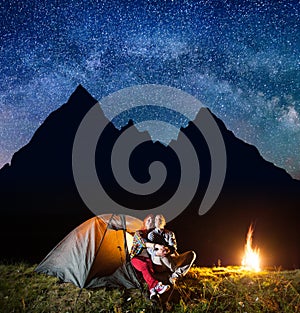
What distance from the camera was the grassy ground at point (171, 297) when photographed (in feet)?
19.6

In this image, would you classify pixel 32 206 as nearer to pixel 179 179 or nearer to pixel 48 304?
pixel 179 179

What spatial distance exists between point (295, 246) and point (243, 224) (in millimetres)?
14516

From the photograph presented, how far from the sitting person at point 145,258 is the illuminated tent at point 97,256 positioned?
274mm

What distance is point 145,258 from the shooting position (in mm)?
6980

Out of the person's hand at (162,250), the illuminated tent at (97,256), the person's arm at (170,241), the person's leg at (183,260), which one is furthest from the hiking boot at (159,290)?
the person's arm at (170,241)

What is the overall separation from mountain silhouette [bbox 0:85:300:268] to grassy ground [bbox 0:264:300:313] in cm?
615

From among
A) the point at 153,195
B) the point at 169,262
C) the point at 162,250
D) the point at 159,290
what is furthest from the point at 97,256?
the point at 153,195

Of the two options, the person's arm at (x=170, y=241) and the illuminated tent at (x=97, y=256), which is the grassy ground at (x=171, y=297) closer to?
the illuminated tent at (x=97, y=256)

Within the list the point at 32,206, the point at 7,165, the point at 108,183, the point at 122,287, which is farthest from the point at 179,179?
the point at 122,287

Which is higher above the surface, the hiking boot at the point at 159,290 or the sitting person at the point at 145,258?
the sitting person at the point at 145,258

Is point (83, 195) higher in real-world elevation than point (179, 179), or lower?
lower

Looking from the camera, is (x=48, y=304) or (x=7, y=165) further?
(x=7, y=165)

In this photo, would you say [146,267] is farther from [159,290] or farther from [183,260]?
[183,260]

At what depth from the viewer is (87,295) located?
6562 millimetres
